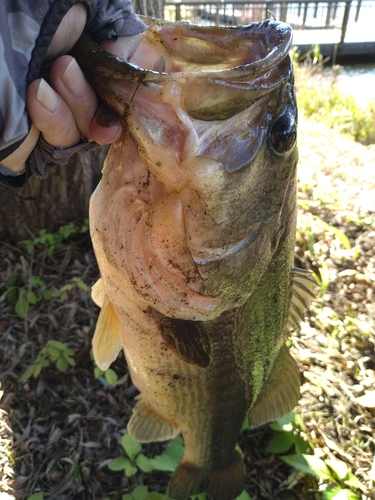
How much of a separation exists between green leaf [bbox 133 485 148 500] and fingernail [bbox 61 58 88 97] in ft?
6.21

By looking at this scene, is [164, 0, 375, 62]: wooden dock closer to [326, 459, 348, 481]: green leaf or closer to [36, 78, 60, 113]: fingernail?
[326, 459, 348, 481]: green leaf

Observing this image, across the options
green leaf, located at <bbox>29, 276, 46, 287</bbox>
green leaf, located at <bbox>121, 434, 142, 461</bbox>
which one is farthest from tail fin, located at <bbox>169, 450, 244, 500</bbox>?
green leaf, located at <bbox>29, 276, 46, 287</bbox>

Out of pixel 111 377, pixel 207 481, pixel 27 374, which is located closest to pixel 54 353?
pixel 27 374

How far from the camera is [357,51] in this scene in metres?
12.9

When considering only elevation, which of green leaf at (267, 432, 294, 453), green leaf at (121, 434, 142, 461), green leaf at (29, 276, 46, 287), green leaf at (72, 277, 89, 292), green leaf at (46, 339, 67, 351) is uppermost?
green leaf at (72, 277, 89, 292)

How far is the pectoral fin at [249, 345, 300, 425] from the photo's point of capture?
75.9 inches

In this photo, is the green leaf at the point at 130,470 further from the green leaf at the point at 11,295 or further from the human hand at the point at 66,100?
the human hand at the point at 66,100

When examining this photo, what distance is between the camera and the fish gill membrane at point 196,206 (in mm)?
1060

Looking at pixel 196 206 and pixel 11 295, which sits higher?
pixel 196 206

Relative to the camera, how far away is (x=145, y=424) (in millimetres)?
1866

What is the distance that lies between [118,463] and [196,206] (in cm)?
162

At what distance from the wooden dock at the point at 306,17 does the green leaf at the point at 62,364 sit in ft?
33.3

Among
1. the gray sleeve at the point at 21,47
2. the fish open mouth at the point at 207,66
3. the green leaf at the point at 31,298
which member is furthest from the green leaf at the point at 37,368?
the fish open mouth at the point at 207,66

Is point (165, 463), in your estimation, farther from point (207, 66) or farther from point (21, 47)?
point (21, 47)
